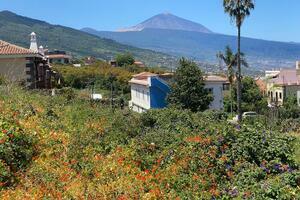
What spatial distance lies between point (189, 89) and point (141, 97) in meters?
9.82

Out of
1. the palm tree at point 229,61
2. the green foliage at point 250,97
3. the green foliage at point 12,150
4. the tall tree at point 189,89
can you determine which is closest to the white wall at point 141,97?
the tall tree at point 189,89

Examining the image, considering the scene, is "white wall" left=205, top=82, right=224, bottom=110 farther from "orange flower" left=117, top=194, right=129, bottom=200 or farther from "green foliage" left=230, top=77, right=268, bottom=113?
"orange flower" left=117, top=194, right=129, bottom=200

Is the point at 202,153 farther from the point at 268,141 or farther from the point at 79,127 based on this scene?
the point at 79,127

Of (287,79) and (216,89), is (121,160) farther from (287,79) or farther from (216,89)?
(287,79)

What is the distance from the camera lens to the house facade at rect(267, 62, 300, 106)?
69.7 meters

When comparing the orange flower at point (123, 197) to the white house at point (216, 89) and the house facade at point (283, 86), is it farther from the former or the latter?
the house facade at point (283, 86)

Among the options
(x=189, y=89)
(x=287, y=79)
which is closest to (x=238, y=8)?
(x=189, y=89)

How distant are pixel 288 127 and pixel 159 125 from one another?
46.8 feet

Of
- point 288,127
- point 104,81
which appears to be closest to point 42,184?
point 288,127

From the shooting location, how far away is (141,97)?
5144cm

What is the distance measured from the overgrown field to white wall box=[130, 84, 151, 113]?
34.0m

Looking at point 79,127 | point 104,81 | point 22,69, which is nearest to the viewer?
point 79,127

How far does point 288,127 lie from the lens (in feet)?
87.5

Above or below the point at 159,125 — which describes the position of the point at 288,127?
below
